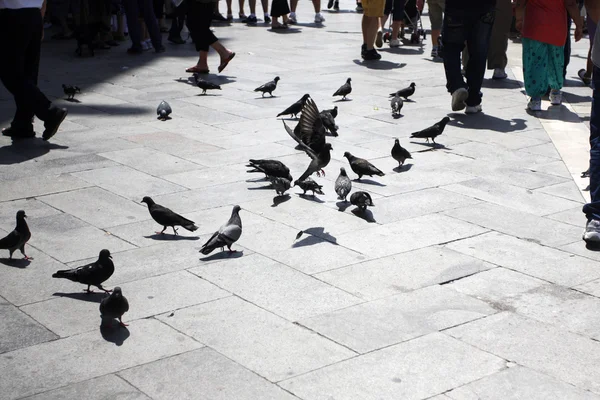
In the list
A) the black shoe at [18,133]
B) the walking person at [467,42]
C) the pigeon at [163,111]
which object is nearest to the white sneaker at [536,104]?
the walking person at [467,42]

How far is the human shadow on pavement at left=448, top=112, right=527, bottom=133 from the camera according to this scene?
9.94 meters

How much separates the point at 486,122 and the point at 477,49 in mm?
926

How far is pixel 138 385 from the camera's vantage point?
13.7 feet

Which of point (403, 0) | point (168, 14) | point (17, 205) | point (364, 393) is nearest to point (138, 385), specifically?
point (364, 393)

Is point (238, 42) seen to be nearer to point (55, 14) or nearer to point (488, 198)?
point (55, 14)

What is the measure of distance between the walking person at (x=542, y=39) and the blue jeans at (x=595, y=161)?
169 inches

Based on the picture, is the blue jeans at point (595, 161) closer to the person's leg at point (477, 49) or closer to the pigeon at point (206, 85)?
the person's leg at point (477, 49)

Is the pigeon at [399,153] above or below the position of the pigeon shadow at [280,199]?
above

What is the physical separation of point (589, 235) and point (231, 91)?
6682 mm

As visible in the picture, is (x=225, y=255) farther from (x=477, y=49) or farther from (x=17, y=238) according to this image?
(x=477, y=49)

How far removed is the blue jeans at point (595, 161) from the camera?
20.5 ft

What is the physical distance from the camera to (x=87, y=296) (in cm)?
532

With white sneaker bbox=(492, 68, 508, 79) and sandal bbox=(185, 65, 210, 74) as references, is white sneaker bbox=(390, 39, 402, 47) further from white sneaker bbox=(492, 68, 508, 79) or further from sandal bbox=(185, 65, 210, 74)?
sandal bbox=(185, 65, 210, 74)

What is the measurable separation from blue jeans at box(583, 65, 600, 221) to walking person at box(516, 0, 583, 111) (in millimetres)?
4303
